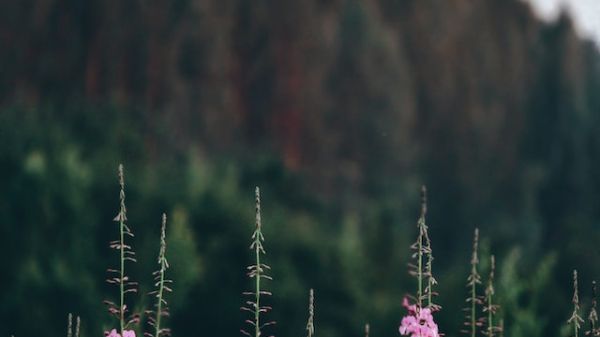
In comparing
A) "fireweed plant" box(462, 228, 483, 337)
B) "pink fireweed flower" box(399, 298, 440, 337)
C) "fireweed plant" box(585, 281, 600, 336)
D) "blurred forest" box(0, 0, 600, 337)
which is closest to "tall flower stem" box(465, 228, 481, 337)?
"fireweed plant" box(462, 228, 483, 337)

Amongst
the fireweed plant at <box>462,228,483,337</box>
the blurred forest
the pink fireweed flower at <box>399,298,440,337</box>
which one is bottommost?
the pink fireweed flower at <box>399,298,440,337</box>

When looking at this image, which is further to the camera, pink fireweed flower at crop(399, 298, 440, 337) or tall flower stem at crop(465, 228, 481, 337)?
tall flower stem at crop(465, 228, 481, 337)

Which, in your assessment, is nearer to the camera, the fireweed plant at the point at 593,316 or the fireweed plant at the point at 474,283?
the fireweed plant at the point at 593,316

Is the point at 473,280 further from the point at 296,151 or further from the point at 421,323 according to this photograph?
the point at 296,151

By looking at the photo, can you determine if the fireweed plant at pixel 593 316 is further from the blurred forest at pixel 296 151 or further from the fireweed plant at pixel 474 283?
the blurred forest at pixel 296 151

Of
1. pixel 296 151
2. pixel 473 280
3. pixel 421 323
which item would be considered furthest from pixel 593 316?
pixel 296 151

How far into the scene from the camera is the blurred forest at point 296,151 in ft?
60.3

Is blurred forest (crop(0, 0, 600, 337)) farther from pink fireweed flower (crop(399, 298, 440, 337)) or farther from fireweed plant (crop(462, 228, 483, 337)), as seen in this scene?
pink fireweed flower (crop(399, 298, 440, 337))

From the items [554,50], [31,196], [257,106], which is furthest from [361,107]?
[31,196]

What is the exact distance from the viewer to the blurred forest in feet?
60.3

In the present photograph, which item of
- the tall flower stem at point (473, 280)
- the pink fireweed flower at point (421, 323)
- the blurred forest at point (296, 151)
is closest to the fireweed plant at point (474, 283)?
the tall flower stem at point (473, 280)

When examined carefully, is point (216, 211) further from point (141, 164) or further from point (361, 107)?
point (361, 107)

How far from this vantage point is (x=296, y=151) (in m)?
28.0

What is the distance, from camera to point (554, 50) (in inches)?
A: 1266
